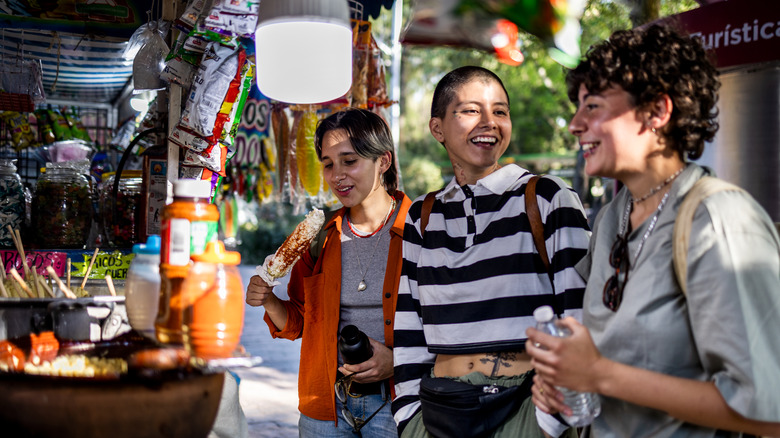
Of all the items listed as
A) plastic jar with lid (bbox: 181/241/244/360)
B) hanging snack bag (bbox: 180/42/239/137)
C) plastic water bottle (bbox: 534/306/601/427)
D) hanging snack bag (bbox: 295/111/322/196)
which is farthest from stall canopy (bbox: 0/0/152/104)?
plastic water bottle (bbox: 534/306/601/427)

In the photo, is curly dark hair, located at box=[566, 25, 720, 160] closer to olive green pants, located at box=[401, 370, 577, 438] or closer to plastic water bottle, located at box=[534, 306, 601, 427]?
plastic water bottle, located at box=[534, 306, 601, 427]

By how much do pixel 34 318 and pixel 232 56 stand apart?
5.04 ft

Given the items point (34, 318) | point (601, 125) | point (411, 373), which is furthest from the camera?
point (411, 373)

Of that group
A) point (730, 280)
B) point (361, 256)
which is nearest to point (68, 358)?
point (361, 256)

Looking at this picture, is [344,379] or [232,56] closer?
[344,379]

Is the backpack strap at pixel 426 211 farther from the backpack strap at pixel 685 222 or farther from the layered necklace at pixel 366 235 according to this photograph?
Result: the backpack strap at pixel 685 222

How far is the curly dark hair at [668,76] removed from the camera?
1.62m

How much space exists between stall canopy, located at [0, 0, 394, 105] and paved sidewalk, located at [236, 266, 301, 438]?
3164 millimetres

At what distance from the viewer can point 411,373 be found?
243cm

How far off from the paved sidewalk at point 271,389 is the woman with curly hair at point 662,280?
13.9 feet

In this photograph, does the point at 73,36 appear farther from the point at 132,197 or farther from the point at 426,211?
the point at 426,211

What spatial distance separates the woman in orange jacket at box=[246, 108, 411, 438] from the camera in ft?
9.04

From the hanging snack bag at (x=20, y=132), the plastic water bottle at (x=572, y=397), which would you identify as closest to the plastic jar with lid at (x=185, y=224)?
the plastic water bottle at (x=572, y=397)

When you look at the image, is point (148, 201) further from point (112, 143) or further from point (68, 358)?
point (112, 143)
